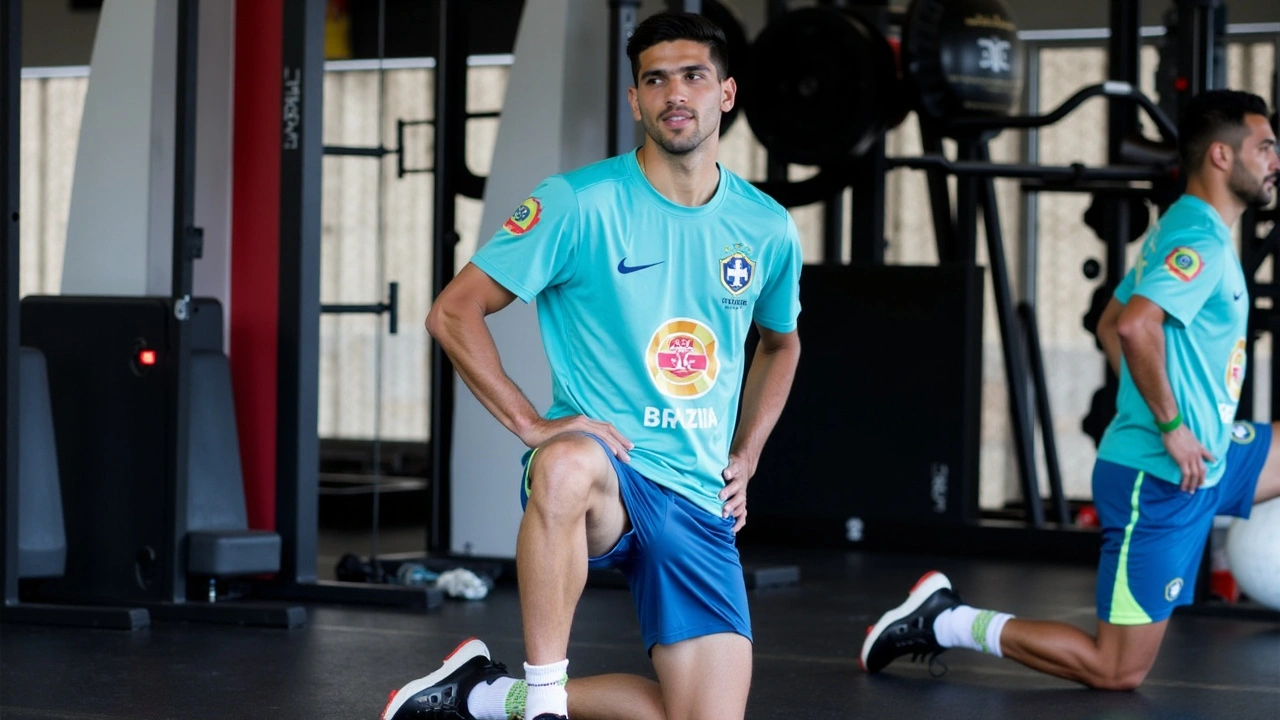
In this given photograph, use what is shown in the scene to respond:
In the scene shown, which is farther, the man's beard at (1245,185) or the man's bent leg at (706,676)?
the man's beard at (1245,185)

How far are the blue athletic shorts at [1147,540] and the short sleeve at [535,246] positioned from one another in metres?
1.47

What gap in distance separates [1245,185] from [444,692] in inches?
77.5

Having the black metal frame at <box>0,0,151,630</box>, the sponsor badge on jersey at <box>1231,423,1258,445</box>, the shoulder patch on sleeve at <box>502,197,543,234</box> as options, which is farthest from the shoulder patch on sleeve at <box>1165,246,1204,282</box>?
the black metal frame at <box>0,0,151,630</box>

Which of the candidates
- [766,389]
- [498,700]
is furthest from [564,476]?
[498,700]

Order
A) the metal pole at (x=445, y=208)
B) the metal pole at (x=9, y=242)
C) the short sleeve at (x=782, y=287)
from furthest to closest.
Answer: the metal pole at (x=445, y=208), the metal pole at (x=9, y=242), the short sleeve at (x=782, y=287)

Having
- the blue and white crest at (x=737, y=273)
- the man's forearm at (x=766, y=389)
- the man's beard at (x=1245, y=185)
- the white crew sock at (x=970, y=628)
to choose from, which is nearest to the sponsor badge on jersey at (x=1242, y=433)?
the man's beard at (x=1245, y=185)

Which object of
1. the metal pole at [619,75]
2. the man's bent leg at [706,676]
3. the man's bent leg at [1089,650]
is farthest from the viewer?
the metal pole at [619,75]

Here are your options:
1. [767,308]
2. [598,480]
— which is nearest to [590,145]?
[767,308]

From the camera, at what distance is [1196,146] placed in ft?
11.7

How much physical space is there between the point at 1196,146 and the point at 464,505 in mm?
2731

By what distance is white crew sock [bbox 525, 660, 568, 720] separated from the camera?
240 centimetres

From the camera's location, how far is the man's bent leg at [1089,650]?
3453 mm

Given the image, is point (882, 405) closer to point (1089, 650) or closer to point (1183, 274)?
point (1089, 650)

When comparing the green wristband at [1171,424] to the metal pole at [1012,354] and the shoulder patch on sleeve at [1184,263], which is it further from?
A: the metal pole at [1012,354]
